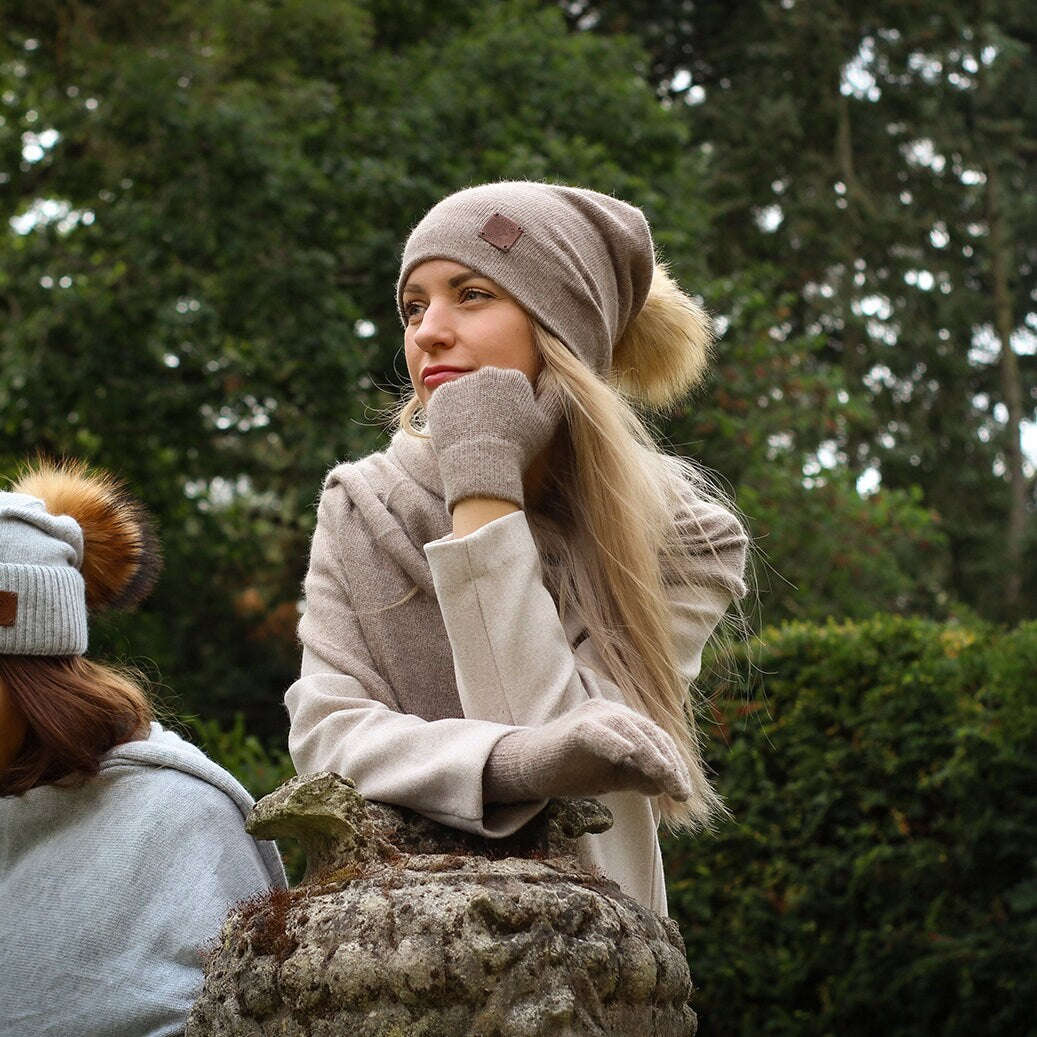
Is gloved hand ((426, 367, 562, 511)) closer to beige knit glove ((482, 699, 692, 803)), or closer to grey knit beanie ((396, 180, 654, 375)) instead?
grey knit beanie ((396, 180, 654, 375))

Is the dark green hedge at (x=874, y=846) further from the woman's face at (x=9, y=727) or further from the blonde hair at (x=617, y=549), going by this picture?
the woman's face at (x=9, y=727)

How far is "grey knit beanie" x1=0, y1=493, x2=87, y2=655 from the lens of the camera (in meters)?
2.54

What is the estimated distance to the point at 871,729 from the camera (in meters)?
→ 6.21

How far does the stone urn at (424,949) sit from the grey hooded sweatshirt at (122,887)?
1.70 ft

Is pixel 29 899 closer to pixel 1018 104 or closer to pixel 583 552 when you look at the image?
pixel 583 552

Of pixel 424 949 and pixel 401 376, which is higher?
pixel 424 949

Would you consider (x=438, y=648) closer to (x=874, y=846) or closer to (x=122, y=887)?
(x=122, y=887)

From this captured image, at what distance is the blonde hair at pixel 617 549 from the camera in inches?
93.5

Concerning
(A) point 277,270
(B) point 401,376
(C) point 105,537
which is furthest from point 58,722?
(A) point 277,270

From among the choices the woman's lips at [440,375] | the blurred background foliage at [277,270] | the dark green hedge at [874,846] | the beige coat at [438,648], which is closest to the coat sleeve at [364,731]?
the beige coat at [438,648]

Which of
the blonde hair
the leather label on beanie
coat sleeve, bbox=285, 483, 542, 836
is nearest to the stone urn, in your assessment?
coat sleeve, bbox=285, 483, 542, 836

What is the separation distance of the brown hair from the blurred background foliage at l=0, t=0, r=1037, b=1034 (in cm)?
291

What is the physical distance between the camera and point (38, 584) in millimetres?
2568

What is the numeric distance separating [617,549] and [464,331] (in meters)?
0.43
